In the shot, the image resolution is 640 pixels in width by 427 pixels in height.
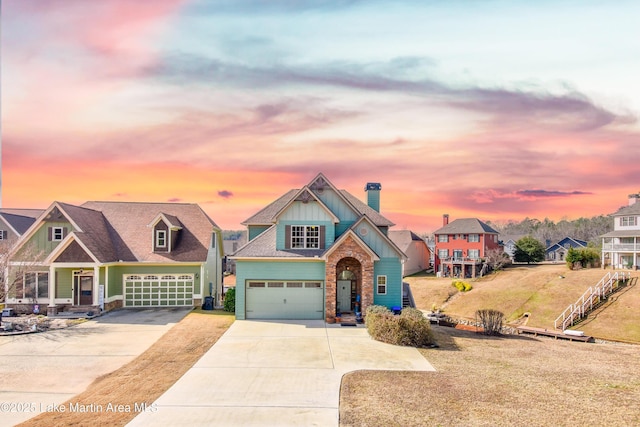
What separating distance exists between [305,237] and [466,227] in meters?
43.5

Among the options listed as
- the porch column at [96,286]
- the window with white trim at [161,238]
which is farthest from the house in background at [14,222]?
the window with white trim at [161,238]

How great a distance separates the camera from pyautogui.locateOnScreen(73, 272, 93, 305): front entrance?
30500 millimetres

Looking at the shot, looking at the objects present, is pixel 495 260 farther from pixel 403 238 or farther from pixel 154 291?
pixel 154 291

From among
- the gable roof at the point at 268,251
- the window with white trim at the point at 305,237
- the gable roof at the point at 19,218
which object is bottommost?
the gable roof at the point at 268,251

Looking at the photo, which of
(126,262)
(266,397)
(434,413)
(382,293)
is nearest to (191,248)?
(126,262)

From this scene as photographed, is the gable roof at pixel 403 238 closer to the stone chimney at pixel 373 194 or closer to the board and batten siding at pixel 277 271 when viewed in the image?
the stone chimney at pixel 373 194

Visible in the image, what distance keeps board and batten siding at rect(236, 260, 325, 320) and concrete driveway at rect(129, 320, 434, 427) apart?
132 inches

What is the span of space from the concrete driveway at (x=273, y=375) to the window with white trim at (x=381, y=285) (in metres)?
3.52

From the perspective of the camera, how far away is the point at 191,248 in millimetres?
34156

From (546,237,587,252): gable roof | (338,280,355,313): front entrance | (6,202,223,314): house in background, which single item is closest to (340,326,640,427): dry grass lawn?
(338,280,355,313): front entrance

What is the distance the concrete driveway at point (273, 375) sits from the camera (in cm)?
1305

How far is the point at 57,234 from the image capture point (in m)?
32.0

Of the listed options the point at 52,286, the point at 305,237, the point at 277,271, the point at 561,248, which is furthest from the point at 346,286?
the point at 561,248

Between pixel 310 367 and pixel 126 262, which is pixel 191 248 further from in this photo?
pixel 310 367
